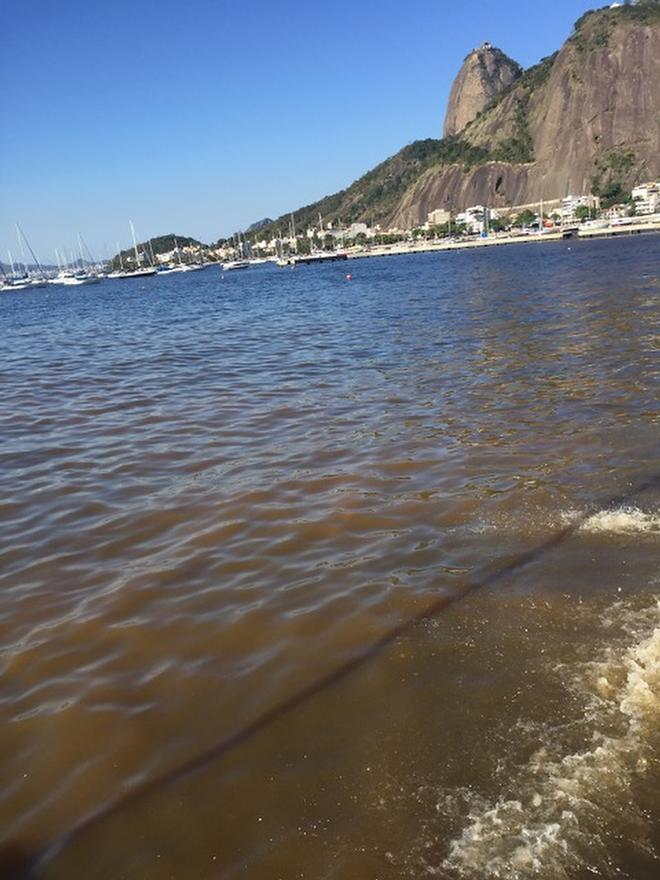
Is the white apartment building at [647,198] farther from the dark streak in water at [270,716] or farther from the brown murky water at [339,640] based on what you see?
the dark streak in water at [270,716]

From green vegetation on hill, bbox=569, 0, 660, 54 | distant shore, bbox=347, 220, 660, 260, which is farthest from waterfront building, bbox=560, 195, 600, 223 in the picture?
green vegetation on hill, bbox=569, 0, 660, 54

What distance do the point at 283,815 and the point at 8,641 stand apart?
126 inches

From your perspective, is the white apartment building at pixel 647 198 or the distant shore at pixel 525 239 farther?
the white apartment building at pixel 647 198

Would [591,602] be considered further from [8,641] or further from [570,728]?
[8,641]

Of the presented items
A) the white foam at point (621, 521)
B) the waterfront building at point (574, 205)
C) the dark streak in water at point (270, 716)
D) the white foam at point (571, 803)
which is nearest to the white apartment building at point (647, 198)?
the waterfront building at point (574, 205)

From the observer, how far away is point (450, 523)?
7.03 metres

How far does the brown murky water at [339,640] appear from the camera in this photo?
10.9 feet

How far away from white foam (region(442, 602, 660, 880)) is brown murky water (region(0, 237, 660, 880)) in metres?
0.01

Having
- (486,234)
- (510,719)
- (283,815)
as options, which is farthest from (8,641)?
(486,234)

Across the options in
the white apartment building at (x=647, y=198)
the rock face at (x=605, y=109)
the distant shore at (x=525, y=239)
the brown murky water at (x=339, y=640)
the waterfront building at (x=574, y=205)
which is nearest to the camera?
the brown murky water at (x=339, y=640)

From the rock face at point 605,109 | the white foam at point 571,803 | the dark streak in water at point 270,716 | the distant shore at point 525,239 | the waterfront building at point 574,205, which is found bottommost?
the distant shore at point 525,239

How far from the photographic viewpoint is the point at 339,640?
16.8ft

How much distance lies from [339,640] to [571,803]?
217cm

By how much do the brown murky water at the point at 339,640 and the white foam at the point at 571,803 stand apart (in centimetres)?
1
